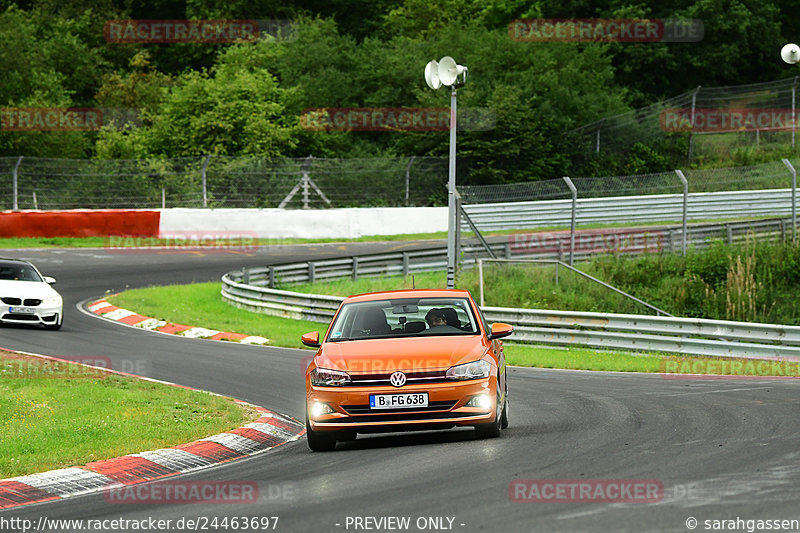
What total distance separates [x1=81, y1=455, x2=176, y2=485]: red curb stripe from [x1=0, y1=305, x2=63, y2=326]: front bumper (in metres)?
12.9

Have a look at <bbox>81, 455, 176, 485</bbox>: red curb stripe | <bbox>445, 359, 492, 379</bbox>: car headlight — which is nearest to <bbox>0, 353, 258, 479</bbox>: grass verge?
<bbox>81, 455, 176, 485</bbox>: red curb stripe

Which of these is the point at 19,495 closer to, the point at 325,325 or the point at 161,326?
the point at 161,326

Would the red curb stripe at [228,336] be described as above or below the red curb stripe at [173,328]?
below

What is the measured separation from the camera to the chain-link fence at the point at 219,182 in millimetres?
36625

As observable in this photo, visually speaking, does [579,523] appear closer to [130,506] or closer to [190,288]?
[130,506]

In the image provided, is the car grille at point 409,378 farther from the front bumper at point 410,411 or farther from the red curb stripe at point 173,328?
the red curb stripe at point 173,328

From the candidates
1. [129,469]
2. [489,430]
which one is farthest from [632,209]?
[129,469]

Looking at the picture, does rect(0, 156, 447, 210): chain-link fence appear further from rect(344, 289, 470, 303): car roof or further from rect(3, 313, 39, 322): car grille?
rect(344, 289, 470, 303): car roof

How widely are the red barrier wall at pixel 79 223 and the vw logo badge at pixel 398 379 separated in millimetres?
28422

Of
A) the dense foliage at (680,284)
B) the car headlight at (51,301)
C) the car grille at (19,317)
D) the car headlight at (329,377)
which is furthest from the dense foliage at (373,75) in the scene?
the car headlight at (329,377)

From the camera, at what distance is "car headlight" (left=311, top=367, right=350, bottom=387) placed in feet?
33.2

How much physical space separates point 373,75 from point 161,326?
107ft

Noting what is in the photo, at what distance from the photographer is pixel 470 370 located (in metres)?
10.1

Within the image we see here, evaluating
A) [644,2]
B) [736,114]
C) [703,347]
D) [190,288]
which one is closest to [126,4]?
[644,2]
